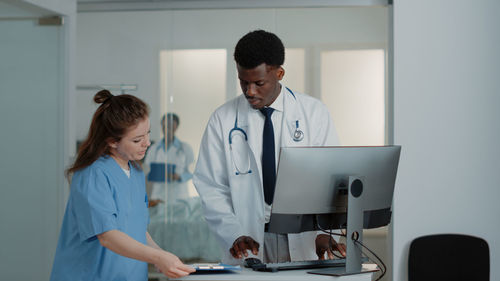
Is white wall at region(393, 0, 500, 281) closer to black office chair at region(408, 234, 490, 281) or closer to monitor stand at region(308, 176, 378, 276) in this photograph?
black office chair at region(408, 234, 490, 281)

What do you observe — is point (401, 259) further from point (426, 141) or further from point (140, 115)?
point (140, 115)

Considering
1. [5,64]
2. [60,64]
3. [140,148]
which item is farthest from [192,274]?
[60,64]

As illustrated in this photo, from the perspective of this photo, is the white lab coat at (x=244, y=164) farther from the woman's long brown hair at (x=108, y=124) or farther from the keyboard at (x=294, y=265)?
the woman's long brown hair at (x=108, y=124)

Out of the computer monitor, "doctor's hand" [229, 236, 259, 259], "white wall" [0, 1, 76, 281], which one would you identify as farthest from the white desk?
"white wall" [0, 1, 76, 281]

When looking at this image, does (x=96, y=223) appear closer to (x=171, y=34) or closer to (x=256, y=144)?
(x=256, y=144)

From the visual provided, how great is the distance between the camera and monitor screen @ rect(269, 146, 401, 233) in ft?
5.52

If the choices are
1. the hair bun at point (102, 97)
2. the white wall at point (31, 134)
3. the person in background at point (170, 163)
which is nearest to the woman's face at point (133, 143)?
the hair bun at point (102, 97)

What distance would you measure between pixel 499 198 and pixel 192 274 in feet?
7.69

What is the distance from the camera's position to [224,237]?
6.89ft

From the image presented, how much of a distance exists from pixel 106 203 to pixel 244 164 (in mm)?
768

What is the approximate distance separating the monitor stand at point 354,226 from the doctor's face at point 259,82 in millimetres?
608

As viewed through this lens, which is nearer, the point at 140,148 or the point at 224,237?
the point at 140,148

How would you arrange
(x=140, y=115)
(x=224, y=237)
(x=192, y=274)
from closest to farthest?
(x=192, y=274), (x=140, y=115), (x=224, y=237)

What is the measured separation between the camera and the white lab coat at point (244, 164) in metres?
2.21
